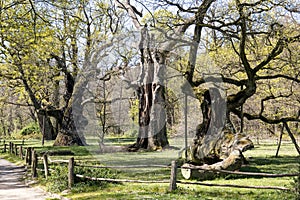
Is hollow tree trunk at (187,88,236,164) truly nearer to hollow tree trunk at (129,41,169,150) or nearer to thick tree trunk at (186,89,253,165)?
thick tree trunk at (186,89,253,165)

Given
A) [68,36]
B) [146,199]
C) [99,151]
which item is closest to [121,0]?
[68,36]

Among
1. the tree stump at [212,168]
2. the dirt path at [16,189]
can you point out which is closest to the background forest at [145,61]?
the tree stump at [212,168]

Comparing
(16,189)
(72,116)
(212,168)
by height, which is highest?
(72,116)

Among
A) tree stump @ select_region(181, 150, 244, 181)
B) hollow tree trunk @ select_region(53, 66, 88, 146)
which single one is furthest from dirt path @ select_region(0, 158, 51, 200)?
hollow tree trunk @ select_region(53, 66, 88, 146)

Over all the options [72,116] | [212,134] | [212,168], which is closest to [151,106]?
[72,116]

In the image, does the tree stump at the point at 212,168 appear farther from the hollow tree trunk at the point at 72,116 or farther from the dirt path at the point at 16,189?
the hollow tree trunk at the point at 72,116

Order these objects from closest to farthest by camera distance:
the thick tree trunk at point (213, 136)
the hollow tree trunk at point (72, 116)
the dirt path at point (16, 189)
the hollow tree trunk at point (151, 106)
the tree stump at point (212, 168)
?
the dirt path at point (16, 189)
the tree stump at point (212, 168)
the thick tree trunk at point (213, 136)
the hollow tree trunk at point (151, 106)
the hollow tree trunk at point (72, 116)

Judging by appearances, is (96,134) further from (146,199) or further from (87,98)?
(146,199)

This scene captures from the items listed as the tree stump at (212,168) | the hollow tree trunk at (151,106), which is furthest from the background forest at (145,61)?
the tree stump at (212,168)

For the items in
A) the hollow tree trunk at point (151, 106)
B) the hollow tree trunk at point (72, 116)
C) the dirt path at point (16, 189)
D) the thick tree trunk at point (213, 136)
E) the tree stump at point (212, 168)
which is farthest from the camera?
the hollow tree trunk at point (72, 116)

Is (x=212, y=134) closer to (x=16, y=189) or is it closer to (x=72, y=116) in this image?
(x=16, y=189)

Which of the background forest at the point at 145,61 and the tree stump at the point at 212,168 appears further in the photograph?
the background forest at the point at 145,61

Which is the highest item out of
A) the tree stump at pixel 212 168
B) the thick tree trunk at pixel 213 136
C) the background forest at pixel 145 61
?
the background forest at pixel 145 61

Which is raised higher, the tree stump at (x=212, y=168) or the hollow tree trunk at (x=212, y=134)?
the hollow tree trunk at (x=212, y=134)
